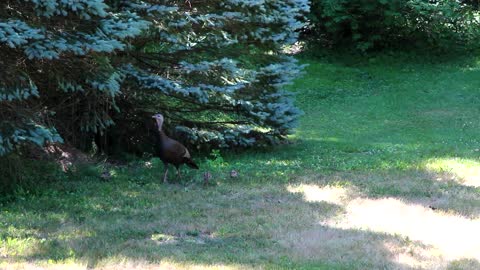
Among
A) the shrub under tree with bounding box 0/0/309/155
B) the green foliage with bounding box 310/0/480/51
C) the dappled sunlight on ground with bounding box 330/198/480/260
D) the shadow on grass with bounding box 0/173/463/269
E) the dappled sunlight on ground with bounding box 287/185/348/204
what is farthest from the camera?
the green foliage with bounding box 310/0/480/51

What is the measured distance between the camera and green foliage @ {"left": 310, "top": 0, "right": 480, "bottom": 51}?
2455 centimetres

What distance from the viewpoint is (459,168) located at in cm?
1041

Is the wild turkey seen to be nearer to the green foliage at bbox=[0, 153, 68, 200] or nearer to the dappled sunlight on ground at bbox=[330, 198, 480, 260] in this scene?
the green foliage at bbox=[0, 153, 68, 200]

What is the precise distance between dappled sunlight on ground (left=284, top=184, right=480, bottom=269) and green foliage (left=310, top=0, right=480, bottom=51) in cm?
1770

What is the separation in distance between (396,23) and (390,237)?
817 inches

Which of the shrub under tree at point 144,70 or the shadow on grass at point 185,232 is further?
the shrub under tree at point 144,70

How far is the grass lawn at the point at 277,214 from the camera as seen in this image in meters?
5.75

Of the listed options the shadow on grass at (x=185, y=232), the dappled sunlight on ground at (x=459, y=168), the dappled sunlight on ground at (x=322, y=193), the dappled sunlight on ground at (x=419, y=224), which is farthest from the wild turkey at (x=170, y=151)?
the dappled sunlight on ground at (x=459, y=168)

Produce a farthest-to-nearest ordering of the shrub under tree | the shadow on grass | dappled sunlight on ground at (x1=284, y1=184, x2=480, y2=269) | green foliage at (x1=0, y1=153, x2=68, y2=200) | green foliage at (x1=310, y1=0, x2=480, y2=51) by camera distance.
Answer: green foliage at (x1=310, y1=0, x2=480, y2=51) → green foliage at (x1=0, y1=153, x2=68, y2=200) → the shrub under tree → dappled sunlight on ground at (x1=284, y1=184, x2=480, y2=269) → the shadow on grass

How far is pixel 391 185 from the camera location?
359 inches

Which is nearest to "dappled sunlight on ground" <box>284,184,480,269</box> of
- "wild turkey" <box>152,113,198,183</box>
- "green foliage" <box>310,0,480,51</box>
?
"wild turkey" <box>152,113,198,183</box>

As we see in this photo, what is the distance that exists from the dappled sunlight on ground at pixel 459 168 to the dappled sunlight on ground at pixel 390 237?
1.95 metres

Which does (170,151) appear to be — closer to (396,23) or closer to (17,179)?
(17,179)

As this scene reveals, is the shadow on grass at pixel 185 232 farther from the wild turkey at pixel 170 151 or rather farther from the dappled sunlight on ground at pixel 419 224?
the wild turkey at pixel 170 151
